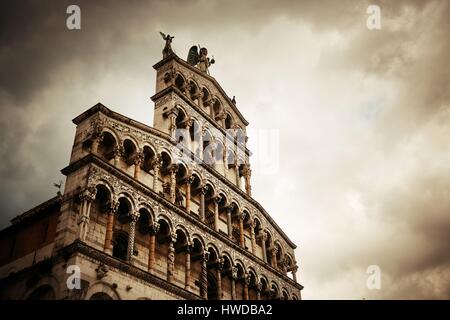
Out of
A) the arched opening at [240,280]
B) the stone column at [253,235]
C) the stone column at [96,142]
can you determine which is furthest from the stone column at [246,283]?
the stone column at [96,142]

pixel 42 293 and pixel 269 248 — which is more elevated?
pixel 269 248

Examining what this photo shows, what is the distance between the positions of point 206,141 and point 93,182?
12432 mm

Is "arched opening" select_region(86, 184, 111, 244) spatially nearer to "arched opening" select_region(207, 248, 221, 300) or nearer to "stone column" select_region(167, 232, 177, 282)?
"stone column" select_region(167, 232, 177, 282)

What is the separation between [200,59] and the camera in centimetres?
3494

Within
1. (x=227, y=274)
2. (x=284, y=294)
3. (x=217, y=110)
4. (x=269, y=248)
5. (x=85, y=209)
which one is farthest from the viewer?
(x=217, y=110)

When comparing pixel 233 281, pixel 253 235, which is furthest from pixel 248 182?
pixel 233 281

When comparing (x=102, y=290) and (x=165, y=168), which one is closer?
(x=102, y=290)

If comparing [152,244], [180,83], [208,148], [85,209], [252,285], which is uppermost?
[180,83]

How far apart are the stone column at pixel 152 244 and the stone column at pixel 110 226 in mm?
2111

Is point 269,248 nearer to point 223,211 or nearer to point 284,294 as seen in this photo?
point 284,294

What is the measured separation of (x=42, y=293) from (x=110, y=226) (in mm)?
3718

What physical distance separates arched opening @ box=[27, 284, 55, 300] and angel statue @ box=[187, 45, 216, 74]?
21481 mm
